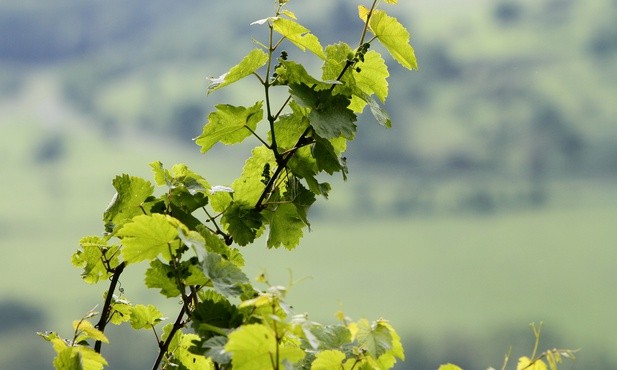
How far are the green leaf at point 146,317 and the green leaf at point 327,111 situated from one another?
1.40ft

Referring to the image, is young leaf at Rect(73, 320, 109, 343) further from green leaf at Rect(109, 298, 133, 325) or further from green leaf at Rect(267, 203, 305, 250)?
green leaf at Rect(267, 203, 305, 250)

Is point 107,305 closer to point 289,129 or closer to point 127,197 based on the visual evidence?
point 127,197

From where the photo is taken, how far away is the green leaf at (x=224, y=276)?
848mm

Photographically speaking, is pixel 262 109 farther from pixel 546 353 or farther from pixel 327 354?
pixel 546 353

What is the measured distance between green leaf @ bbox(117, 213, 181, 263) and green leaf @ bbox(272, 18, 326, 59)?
32cm

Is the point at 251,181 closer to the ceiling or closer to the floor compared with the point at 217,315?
closer to the ceiling

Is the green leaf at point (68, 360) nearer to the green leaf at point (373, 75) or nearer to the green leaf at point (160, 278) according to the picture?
the green leaf at point (160, 278)

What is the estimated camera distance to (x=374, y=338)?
96 cm

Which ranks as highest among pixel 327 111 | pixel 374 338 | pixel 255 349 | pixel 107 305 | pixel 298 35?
pixel 298 35

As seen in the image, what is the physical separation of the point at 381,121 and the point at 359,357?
310 mm

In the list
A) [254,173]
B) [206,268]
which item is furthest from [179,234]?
[254,173]

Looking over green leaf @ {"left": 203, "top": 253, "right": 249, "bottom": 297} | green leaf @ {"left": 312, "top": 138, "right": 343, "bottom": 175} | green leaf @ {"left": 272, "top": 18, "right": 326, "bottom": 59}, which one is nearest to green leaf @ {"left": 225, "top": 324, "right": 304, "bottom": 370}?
green leaf @ {"left": 203, "top": 253, "right": 249, "bottom": 297}

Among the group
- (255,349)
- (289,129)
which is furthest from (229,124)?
(255,349)

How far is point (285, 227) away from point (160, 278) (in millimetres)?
220
